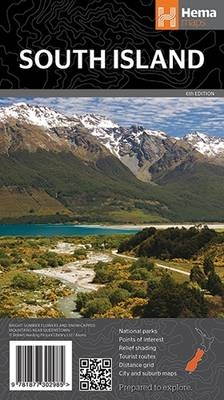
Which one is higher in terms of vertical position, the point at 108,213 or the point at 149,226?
the point at 108,213

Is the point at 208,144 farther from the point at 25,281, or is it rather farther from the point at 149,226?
the point at 25,281

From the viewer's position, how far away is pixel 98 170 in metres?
10.9

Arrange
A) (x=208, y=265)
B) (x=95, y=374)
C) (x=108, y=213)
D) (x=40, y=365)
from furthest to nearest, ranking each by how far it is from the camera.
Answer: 1. (x=108, y=213)
2. (x=208, y=265)
3. (x=95, y=374)
4. (x=40, y=365)

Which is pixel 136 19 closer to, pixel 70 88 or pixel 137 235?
pixel 70 88

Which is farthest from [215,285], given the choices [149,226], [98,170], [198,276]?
[98,170]

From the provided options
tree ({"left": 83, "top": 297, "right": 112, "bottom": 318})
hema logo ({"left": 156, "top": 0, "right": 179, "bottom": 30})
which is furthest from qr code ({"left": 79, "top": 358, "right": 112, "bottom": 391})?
hema logo ({"left": 156, "top": 0, "right": 179, "bottom": 30})

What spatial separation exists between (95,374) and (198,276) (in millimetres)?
1493

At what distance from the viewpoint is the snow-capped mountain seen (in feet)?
35.2

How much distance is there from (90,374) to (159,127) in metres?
2.73

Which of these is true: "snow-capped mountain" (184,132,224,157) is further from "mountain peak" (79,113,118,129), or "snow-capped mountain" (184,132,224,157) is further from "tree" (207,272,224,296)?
"tree" (207,272,224,296)

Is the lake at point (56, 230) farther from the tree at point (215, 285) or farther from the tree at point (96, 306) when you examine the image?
the tree at point (215, 285)

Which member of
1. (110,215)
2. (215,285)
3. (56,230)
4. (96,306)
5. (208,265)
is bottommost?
(96,306)

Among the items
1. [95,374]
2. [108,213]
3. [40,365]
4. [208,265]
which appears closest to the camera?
[40,365]

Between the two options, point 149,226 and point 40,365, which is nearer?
point 40,365
